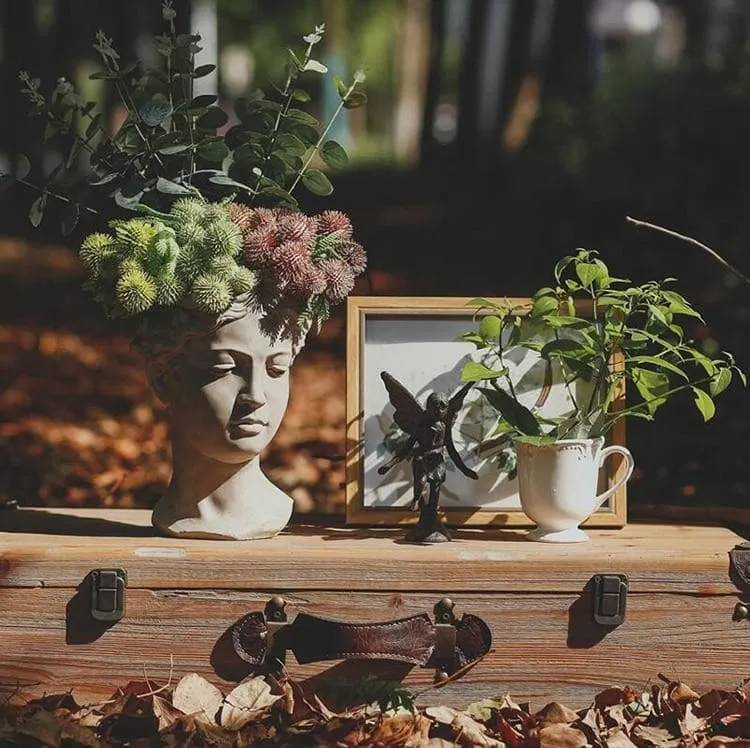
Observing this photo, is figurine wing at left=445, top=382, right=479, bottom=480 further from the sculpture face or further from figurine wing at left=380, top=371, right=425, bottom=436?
the sculpture face

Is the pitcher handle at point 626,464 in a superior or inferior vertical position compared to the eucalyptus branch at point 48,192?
inferior

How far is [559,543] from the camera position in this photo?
115 inches

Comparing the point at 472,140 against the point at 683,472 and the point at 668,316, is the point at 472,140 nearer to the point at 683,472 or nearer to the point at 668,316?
the point at 683,472

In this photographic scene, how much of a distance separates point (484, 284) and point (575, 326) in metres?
7.11

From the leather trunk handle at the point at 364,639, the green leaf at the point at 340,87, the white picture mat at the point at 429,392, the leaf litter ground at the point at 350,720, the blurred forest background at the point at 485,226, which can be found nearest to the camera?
the leaf litter ground at the point at 350,720

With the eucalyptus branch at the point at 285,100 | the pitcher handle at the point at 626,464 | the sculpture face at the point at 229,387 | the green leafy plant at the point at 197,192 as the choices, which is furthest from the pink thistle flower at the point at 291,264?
the pitcher handle at the point at 626,464

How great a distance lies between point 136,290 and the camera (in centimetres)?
273

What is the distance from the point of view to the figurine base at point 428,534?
2908 mm

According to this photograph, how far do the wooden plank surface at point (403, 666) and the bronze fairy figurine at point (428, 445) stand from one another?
0.70ft

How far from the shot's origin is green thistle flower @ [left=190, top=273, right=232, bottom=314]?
9.00 feet

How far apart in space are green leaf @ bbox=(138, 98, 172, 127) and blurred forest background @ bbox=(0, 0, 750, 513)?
313 mm

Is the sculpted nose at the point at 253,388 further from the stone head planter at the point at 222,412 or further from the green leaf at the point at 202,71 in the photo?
the green leaf at the point at 202,71

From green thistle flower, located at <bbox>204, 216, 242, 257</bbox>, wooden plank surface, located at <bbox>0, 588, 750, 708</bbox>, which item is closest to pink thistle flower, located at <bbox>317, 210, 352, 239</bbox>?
green thistle flower, located at <bbox>204, 216, 242, 257</bbox>

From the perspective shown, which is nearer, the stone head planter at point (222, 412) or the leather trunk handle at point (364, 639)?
the leather trunk handle at point (364, 639)
